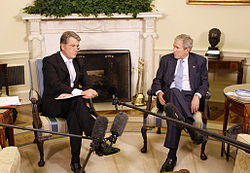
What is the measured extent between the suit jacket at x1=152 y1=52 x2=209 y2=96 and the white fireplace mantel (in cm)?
161

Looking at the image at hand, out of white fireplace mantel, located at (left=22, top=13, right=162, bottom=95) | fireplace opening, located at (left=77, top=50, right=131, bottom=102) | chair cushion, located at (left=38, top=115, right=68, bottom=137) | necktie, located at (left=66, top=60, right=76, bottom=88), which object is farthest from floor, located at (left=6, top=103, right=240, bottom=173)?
white fireplace mantel, located at (left=22, top=13, right=162, bottom=95)

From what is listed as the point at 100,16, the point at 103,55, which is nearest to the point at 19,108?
the point at 103,55

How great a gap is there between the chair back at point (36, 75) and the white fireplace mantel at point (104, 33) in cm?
141

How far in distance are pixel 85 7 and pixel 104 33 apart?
0.56 metres

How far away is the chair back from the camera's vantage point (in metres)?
3.52

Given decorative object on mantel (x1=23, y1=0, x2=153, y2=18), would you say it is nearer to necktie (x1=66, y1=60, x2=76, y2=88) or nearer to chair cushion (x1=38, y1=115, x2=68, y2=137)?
necktie (x1=66, y1=60, x2=76, y2=88)

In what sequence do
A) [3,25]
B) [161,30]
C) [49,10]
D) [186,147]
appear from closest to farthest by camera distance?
[186,147] → [49,10] → [3,25] → [161,30]

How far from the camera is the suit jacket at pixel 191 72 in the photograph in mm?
3490

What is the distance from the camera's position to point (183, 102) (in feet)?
10.6

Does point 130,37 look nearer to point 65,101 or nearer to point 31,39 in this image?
point 31,39

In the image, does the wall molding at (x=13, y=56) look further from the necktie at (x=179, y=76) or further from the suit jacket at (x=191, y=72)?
the necktie at (x=179, y=76)

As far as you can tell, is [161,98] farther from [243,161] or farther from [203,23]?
[203,23]

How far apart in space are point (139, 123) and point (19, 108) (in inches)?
78.3

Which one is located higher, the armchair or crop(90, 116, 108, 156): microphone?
crop(90, 116, 108, 156): microphone
